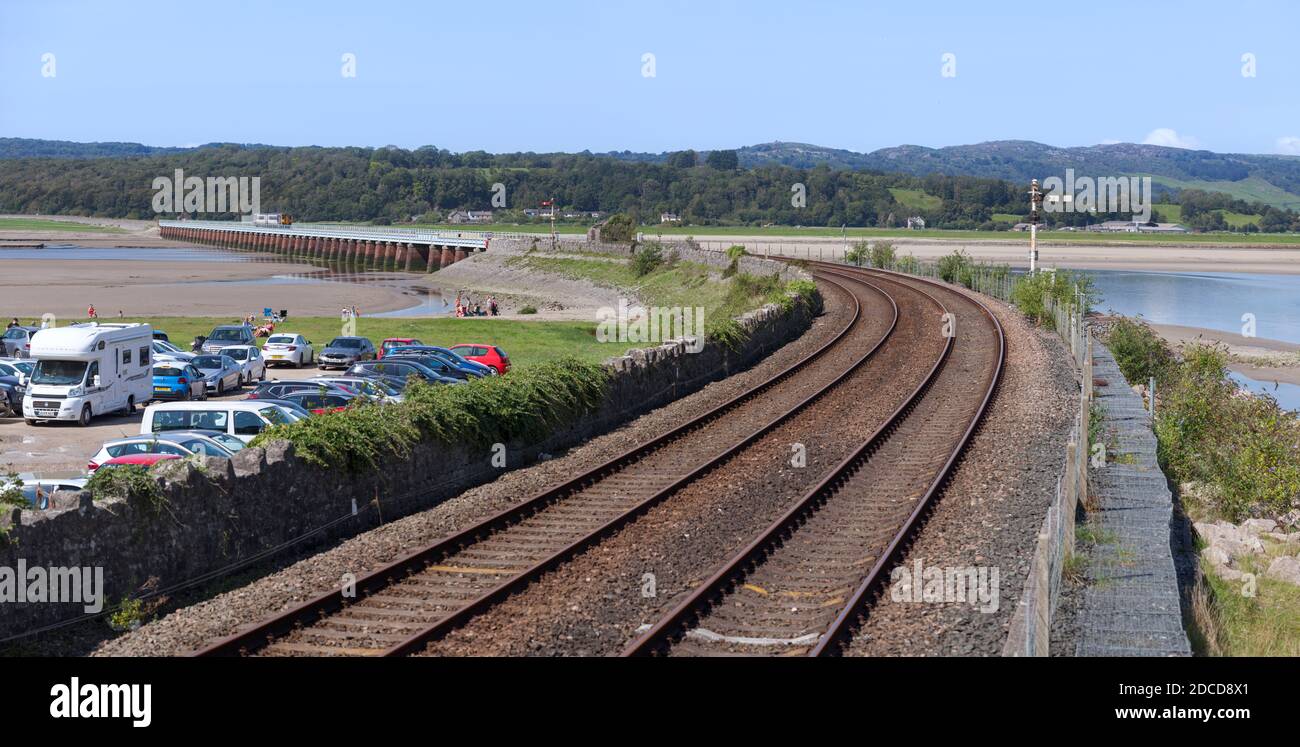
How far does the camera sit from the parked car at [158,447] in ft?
69.3

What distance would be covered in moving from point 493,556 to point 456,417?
483 centimetres

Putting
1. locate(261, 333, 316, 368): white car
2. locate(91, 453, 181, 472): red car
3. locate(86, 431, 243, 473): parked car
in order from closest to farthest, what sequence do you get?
locate(91, 453, 181, 472): red car < locate(86, 431, 243, 473): parked car < locate(261, 333, 316, 368): white car

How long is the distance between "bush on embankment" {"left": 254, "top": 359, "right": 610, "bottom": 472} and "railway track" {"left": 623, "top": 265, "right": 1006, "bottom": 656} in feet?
17.2

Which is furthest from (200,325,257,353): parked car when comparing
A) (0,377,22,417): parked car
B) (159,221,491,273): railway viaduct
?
(159,221,491,273): railway viaduct

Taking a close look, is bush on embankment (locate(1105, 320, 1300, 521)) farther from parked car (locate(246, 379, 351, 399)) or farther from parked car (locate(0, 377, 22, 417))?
parked car (locate(0, 377, 22, 417))

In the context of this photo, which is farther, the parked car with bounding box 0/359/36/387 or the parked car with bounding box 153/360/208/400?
the parked car with bounding box 153/360/208/400

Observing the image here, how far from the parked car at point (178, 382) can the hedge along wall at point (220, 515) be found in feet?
57.7

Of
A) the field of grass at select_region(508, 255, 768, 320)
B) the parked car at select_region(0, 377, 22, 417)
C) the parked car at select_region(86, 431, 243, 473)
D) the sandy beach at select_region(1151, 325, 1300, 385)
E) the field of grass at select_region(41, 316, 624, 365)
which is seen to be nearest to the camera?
the parked car at select_region(86, 431, 243, 473)

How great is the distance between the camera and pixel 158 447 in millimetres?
21250

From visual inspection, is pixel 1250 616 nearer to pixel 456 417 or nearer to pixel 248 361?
pixel 456 417

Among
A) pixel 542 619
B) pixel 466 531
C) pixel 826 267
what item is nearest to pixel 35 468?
pixel 466 531

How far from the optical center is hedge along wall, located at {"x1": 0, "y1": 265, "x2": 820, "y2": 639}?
12844 mm

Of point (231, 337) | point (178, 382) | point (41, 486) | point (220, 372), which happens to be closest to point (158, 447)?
point (41, 486)
